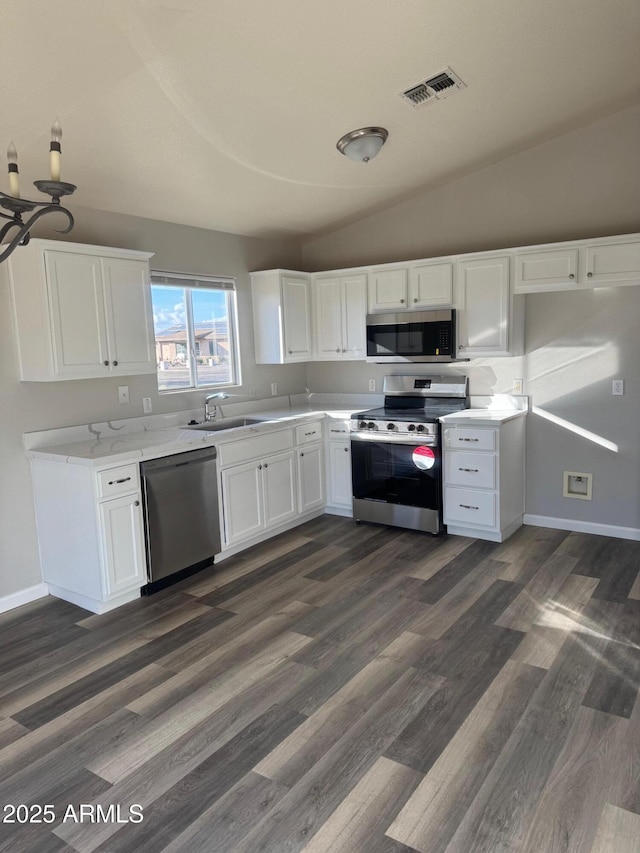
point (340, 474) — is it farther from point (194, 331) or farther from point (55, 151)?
point (55, 151)

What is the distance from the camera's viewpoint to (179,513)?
12.3ft

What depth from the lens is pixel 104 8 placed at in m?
2.15

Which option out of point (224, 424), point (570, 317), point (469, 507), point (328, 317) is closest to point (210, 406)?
point (224, 424)

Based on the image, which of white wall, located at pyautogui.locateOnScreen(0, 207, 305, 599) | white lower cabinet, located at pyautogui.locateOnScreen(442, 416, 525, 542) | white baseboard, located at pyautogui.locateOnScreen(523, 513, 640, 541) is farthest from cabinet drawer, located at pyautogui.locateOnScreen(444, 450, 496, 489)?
white wall, located at pyautogui.locateOnScreen(0, 207, 305, 599)

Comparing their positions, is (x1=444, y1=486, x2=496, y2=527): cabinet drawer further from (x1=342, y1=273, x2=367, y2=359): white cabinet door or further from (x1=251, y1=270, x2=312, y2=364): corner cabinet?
(x1=251, y1=270, x2=312, y2=364): corner cabinet

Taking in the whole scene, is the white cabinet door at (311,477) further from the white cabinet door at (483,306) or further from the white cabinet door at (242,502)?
the white cabinet door at (483,306)

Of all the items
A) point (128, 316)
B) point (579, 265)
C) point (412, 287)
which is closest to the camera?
point (128, 316)

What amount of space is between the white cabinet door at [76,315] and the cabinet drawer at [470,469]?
2.47 m

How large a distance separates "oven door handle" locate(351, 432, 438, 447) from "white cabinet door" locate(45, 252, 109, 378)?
2.03 m

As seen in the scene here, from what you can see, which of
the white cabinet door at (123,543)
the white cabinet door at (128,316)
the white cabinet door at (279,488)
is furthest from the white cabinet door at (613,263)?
the white cabinet door at (123,543)

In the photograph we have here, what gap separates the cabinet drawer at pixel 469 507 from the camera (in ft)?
14.0

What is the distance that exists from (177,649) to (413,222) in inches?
149

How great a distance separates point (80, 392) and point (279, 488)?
160 centimetres

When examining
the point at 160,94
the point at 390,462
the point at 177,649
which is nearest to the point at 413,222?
the point at 390,462
